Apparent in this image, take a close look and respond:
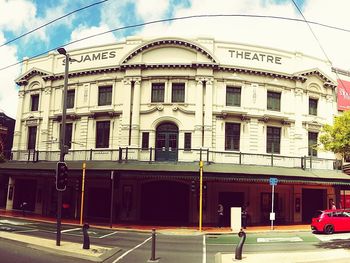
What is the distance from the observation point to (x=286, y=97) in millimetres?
28656

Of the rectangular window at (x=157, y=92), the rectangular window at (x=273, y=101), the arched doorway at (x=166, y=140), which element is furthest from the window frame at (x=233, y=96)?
the rectangular window at (x=157, y=92)

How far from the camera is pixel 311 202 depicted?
2870 centimetres

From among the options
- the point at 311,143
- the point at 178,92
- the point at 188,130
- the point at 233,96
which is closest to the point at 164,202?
the point at 188,130

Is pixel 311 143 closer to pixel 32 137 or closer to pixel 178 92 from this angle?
pixel 178 92

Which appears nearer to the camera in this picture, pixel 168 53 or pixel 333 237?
pixel 333 237

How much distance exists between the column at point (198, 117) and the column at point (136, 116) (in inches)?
174

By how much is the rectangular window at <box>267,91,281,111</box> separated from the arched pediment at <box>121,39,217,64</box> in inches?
220

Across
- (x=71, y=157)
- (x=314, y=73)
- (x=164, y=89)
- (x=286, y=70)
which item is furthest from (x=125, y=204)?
(x=314, y=73)

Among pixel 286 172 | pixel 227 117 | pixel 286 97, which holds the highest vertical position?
pixel 286 97

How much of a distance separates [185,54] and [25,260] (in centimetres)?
1986

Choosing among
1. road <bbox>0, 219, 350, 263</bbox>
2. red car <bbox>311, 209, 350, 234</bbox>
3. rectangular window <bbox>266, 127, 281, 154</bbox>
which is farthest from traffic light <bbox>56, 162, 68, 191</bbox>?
rectangular window <bbox>266, 127, 281, 154</bbox>

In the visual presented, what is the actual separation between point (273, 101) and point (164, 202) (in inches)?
472

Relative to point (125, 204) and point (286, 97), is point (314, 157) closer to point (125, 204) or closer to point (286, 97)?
point (286, 97)

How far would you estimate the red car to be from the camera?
829 inches
